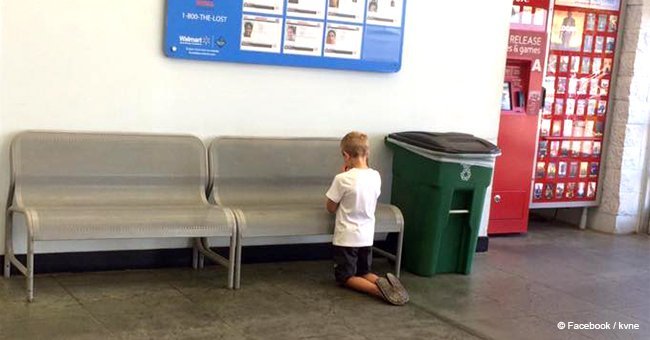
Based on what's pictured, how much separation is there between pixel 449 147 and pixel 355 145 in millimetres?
696

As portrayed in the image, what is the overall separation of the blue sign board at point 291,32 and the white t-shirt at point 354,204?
37.0 inches

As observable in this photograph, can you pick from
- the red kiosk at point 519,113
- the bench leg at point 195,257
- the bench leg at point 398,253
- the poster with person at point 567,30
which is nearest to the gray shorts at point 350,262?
the bench leg at point 398,253

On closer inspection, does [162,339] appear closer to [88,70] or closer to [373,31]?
[88,70]

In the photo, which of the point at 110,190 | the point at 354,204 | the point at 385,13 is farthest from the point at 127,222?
the point at 385,13

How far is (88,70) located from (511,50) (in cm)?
349

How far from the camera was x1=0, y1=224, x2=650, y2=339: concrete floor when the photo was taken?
4031 millimetres

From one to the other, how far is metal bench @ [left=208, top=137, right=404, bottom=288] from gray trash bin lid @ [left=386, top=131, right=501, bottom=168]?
44cm

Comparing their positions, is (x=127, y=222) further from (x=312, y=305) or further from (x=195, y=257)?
(x=312, y=305)

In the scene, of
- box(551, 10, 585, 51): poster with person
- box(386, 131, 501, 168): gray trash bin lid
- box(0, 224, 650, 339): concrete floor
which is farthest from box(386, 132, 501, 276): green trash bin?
box(551, 10, 585, 51): poster with person

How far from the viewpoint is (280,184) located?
17.3ft

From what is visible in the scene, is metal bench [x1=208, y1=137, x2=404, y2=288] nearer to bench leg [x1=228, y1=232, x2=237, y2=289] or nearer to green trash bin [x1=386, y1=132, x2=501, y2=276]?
bench leg [x1=228, y1=232, x2=237, y2=289]

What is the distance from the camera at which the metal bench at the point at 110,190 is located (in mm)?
4297

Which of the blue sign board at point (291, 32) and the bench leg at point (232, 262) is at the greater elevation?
the blue sign board at point (291, 32)

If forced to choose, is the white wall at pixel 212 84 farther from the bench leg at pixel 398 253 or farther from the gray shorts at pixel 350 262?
the gray shorts at pixel 350 262
